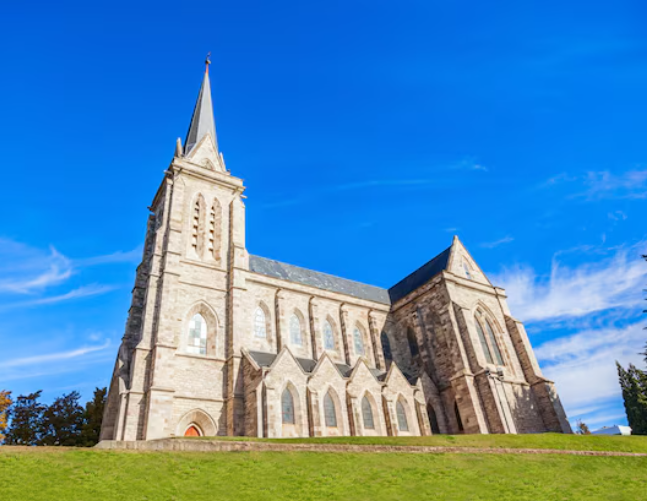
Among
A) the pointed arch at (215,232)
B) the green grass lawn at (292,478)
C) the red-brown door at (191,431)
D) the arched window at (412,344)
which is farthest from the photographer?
the arched window at (412,344)

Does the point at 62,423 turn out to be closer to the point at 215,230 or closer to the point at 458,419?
the point at 215,230

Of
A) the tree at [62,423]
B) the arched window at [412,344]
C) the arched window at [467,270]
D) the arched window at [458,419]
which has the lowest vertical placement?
the arched window at [458,419]

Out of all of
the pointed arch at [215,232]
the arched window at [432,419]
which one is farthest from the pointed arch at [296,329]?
the arched window at [432,419]

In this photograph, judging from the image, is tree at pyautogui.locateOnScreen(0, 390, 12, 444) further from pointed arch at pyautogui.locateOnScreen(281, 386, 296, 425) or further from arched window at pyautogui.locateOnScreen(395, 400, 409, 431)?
arched window at pyautogui.locateOnScreen(395, 400, 409, 431)

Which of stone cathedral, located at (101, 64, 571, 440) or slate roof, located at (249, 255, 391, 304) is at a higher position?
slate roof, located at (249, 255, 391, 304)

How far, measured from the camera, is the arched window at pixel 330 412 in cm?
2580

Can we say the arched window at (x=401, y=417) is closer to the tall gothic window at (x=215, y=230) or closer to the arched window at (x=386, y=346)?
the arched window at (x=386, y=346)

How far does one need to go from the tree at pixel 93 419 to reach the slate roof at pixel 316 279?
49.0 feet

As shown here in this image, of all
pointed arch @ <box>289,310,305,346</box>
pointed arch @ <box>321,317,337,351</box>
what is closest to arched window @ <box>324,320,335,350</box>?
pointed arch @ <box>321,317,337,351</box>

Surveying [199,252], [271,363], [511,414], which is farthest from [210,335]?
[511,414]

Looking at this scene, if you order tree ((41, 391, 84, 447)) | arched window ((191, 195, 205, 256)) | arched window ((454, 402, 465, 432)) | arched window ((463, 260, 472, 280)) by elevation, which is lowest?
arched window ((454, 402, 465, 432))

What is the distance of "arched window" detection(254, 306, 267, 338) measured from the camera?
3089 cm

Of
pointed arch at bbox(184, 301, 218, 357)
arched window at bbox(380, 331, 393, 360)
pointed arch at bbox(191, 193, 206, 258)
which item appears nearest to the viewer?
pointed arch at bbox(184, 301, 218, 357)

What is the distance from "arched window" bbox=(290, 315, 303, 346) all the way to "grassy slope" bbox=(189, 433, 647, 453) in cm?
1330
